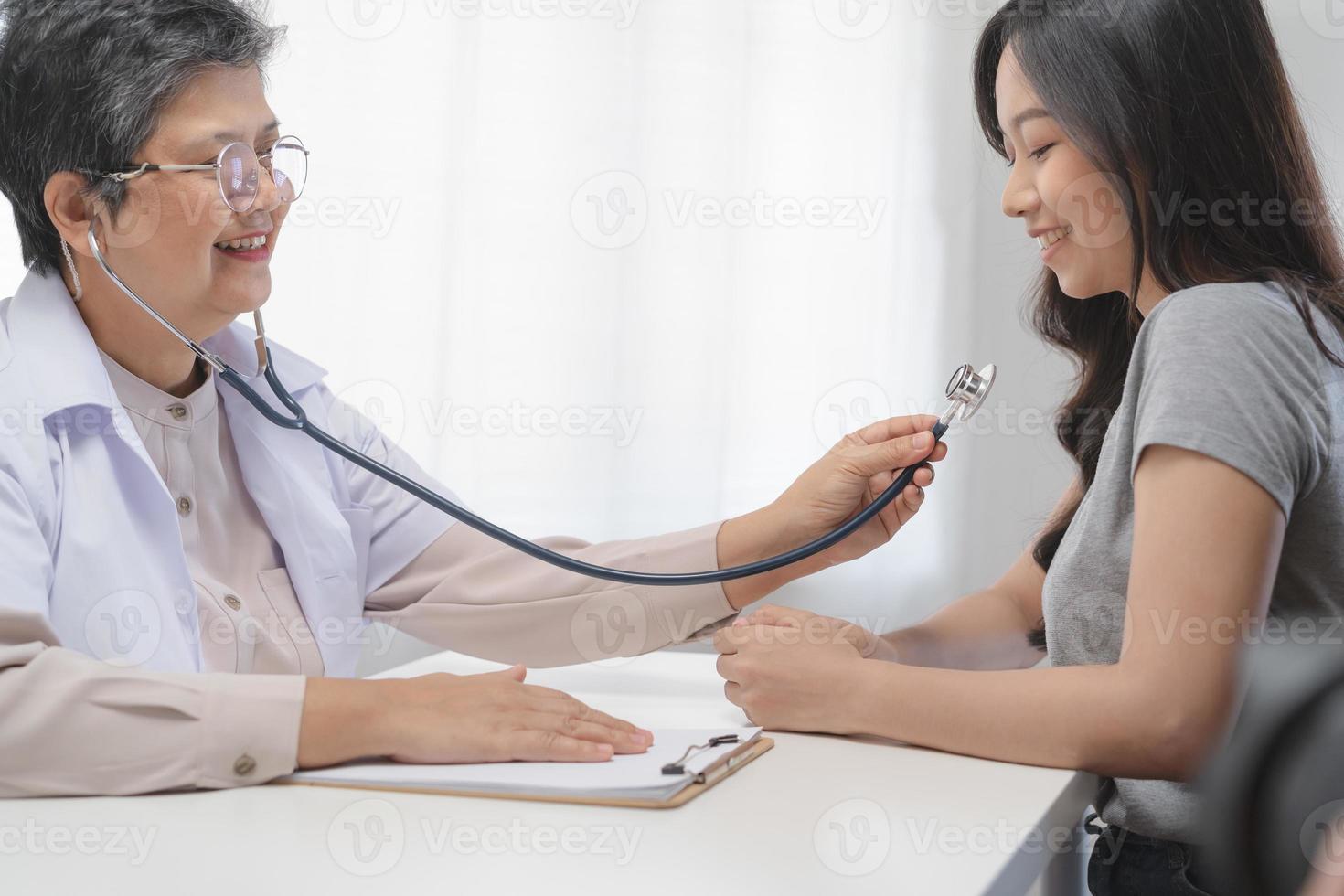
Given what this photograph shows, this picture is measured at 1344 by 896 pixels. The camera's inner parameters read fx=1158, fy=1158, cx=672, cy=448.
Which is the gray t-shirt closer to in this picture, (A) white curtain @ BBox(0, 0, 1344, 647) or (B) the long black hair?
(B) the long black hair

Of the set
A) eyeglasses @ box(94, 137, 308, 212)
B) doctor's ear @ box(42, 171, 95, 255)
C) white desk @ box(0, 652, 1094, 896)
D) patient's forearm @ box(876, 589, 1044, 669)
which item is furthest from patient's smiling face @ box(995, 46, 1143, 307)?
doctor's ear @ box(42, 171, 95, 255)

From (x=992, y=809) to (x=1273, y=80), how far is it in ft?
2.46

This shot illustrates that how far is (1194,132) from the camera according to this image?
3.58 feet

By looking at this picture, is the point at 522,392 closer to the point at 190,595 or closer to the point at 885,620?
the point at 885,620

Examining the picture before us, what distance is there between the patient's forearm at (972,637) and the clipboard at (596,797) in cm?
41

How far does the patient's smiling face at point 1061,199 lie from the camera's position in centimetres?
115

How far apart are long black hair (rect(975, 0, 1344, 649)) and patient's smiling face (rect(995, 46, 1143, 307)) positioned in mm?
18

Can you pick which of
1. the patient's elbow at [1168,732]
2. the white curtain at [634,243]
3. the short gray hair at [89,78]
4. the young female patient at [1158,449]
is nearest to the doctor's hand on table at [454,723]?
the young female patient at [1158,449]

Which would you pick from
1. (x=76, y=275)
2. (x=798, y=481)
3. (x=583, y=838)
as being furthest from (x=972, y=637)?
(x=76, y=275)

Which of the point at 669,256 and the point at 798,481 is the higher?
the point at 669,256

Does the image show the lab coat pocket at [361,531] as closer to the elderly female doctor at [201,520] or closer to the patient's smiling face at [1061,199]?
the elderly female doctor at [201,520]

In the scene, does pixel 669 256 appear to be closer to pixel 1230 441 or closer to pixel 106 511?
pixel 106 511

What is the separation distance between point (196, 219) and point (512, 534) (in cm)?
47

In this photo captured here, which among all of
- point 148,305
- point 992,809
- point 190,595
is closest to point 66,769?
point 190,595
